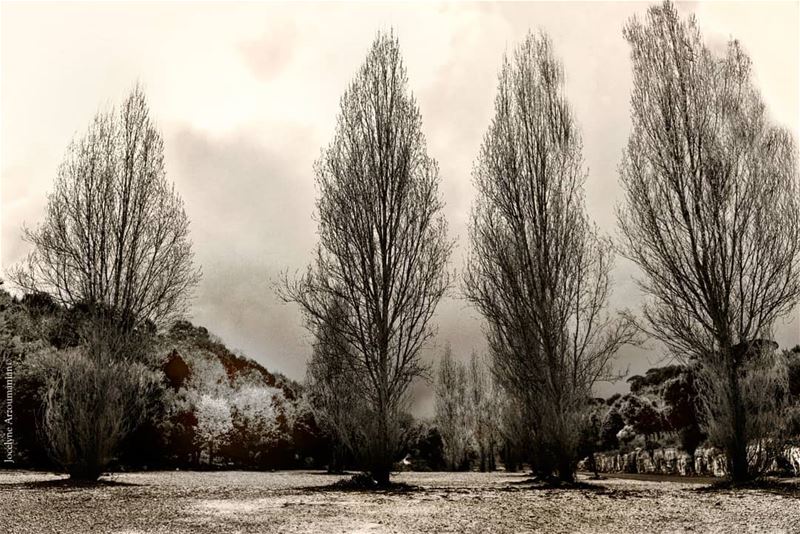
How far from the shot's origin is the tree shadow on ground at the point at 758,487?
10.1 metres

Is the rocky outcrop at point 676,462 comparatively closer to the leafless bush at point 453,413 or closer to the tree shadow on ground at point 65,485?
the leafless bush at point 453,413

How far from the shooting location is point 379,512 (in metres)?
6.92

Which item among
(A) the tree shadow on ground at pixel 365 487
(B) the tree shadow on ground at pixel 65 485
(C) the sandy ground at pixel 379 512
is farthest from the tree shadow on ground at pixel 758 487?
(B) the tree shadow on ground at pixel 65 485

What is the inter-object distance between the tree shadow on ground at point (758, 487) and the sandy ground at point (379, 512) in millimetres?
562

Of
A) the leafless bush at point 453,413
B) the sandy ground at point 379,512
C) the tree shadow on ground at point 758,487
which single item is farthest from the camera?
the leafless bush at point 453,413

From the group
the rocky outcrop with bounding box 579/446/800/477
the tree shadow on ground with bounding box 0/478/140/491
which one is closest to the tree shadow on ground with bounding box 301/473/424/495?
the tree shadow on ground with bounding box 0/478/140/491

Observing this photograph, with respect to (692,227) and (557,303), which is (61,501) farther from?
(692,227)

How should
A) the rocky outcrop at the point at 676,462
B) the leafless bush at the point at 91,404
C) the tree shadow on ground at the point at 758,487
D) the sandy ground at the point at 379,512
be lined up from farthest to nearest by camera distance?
the rocky outcrop at the point at 676,462, the leafless bush at the point at 91,404, the tree shadow on ground at the point at 758,487, the sandy ground at the point at 379,512

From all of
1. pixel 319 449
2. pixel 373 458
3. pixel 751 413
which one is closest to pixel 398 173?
pixel 373 458

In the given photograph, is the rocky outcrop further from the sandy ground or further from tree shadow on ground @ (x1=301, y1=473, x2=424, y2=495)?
tree shadow on ground @ (x1=301, y1=473, x2=424, y2=495)

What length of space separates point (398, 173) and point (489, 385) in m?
23.9

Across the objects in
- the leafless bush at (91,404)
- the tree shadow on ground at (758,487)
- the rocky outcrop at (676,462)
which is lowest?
the rocky outcrop at (676,462)

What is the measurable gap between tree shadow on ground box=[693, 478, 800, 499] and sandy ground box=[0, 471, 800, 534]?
562mm

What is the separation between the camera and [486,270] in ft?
52.7
